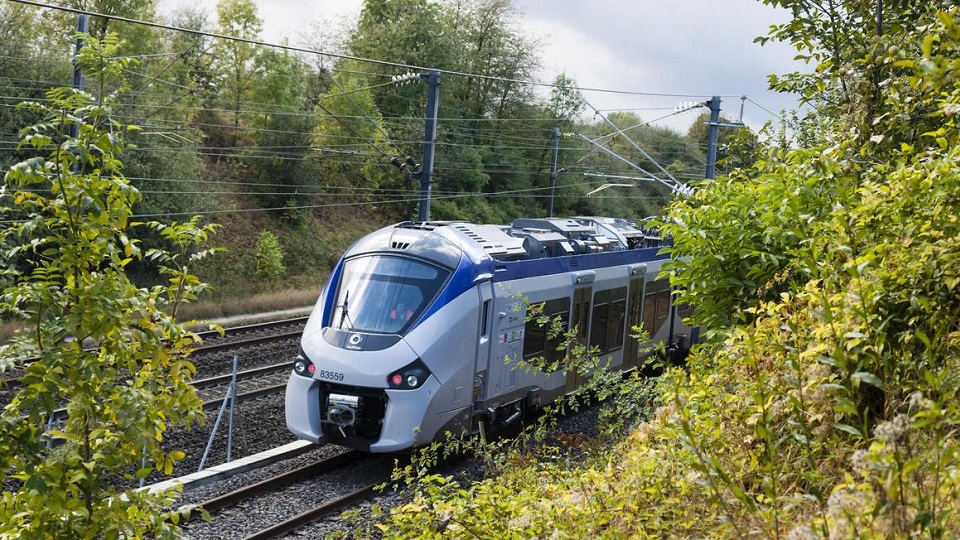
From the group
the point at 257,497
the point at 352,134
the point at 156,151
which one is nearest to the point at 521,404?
the point at 257,497

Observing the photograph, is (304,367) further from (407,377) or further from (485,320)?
(485,320)

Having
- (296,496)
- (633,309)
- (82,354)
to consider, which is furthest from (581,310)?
(82,354)

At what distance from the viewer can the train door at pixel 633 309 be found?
16.5 metres

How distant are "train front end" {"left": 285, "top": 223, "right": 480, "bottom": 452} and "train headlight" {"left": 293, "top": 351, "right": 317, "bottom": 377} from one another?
0.01 metres

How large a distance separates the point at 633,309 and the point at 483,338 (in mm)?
5496

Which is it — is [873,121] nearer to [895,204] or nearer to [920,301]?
[895,204]

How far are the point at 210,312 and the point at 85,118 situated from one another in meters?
21.8

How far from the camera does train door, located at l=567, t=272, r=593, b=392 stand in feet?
46.9

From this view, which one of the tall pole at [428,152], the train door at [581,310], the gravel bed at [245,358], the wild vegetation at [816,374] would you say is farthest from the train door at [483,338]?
the tall pole at [428,152]

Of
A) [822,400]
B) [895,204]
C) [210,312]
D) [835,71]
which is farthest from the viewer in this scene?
[210,312]

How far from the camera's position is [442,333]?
11.2 meters

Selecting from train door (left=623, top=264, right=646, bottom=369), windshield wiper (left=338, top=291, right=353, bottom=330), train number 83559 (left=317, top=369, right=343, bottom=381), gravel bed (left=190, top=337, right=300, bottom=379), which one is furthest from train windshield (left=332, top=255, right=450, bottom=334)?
gravel bed (left=190, top=337, right=300, bottom=379)

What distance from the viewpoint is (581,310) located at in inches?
572

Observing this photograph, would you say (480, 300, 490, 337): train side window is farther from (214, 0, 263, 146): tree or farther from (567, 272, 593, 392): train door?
(214, 0, 263, 146): tree
